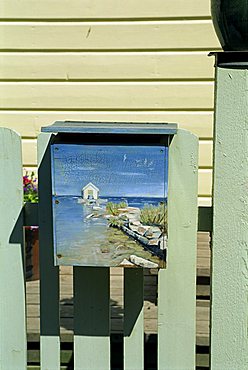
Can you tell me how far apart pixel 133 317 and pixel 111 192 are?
1.53ft

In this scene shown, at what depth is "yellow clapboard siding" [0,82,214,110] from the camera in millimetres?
5023

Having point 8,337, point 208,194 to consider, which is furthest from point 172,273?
point 208,194

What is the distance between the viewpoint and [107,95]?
5.08 meters

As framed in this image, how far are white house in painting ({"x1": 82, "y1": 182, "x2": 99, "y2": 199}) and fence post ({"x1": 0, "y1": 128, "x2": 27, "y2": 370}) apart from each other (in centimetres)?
30

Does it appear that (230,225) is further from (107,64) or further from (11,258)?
(107,64)

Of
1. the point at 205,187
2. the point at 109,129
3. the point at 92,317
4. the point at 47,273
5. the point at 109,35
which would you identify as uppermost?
the point at 109,35

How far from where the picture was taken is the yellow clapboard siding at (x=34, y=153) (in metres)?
5.05

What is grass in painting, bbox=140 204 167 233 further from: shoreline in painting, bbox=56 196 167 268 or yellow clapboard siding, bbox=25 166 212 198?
yellow clapboard siding, bbox=25 166 212 198

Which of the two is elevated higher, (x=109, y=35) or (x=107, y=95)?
(x=109, y=35)

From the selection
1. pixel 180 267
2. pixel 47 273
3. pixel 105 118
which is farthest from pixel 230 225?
pixel 105 118

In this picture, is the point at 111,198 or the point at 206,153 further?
the point at 206,153

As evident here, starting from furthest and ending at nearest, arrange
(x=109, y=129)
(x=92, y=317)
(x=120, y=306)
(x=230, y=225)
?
(x=120, y=306) < (x=92, y=317) < (x=230, y=225) < (x=109, y=129)

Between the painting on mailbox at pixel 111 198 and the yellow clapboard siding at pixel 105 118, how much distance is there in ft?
9.33

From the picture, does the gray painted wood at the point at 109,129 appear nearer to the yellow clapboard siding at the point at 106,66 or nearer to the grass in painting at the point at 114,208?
the grass in painting at the point at 114,208
